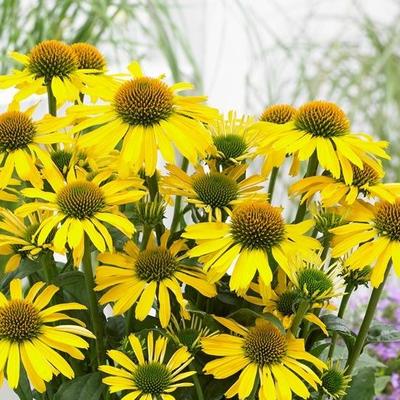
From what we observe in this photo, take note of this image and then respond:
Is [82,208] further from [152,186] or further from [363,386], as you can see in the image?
[363,386]

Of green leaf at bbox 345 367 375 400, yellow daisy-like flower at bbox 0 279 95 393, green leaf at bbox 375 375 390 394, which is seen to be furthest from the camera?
green leaf at bbox 375 375 390 394

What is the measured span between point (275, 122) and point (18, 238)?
173 mm

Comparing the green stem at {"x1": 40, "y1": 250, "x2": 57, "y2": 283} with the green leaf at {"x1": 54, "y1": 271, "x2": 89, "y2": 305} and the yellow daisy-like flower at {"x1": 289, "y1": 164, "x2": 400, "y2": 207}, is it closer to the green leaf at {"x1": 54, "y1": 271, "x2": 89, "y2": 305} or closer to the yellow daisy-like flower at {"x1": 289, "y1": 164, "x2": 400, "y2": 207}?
the green leaf at {"x1": 54, "y1": 271, "x2": 89, "y2": 305}

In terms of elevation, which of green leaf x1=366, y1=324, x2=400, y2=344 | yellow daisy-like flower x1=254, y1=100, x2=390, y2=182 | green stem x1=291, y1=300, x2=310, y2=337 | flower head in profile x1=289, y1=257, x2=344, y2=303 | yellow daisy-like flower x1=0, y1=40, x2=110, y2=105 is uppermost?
yellow daisy-like flower x1=0, y1=40, x2=110, y2=105

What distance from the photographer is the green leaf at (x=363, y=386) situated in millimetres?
521

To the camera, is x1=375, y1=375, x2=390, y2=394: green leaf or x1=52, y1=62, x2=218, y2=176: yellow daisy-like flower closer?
x1=52, y1=62, x2=218, y2=176: yellow daisy-like flower

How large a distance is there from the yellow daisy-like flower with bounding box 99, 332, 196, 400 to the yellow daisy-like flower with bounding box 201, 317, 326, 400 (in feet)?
0.05

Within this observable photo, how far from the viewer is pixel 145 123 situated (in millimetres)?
431

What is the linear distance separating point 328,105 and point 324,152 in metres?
0.04

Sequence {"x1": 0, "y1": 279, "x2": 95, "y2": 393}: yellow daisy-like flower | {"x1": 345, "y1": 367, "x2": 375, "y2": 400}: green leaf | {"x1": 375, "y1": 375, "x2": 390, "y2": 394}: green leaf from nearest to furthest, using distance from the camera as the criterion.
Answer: {"x1": 0, "y1": 279, "x2": 95, "y2": 393}: yellow daisy-like flower
{"x1": 345, "y1": 367, "x2": 375, "y2": 400}: green leaf
{"x1": 375, "y1": 375, "x2": 390, "y2": 394}: green leaf

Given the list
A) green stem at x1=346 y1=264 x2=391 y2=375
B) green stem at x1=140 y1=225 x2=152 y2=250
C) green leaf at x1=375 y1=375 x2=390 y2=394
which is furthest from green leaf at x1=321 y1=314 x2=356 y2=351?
green leaf at x1=375 y1=375 x2=390 y2=394

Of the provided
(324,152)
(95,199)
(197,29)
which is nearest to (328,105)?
(324,152)

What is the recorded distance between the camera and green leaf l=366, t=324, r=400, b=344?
1.60 feet

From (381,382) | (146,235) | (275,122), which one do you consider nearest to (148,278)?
(146,235)
